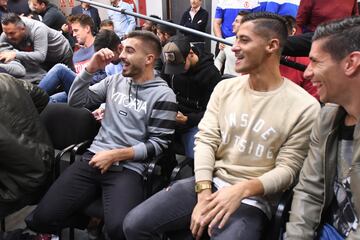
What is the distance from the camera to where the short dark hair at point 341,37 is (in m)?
1.28

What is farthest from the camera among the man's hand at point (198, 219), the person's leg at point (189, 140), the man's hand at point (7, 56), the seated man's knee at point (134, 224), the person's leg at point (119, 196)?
the man's hand at point (7, 56)

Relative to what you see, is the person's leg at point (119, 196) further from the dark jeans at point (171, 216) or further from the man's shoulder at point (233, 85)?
the man's shoulder at point (233, 85)

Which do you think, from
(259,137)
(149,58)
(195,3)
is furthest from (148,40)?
(195,3)

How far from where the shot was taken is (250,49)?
5.63 ft

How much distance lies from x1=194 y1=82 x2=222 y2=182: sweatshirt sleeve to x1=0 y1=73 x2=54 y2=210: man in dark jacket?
2.68 feet

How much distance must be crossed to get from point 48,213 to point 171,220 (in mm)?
660

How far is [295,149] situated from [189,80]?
110cm

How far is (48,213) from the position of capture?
187 cm

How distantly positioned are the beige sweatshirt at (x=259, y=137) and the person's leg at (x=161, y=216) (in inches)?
5.2

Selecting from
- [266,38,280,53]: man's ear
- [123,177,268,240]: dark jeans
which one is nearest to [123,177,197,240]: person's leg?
[123,177,268,240]: dark jeans

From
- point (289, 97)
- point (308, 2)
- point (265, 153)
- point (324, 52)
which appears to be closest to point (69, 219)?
point (265, 153)

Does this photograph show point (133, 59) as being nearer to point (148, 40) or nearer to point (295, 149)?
point (148, 40)

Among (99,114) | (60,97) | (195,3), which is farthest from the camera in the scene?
(195,3)

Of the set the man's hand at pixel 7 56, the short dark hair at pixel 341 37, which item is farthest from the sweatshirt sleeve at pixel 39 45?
the short dark hair at pixel 341 37
